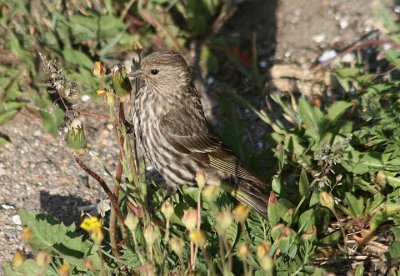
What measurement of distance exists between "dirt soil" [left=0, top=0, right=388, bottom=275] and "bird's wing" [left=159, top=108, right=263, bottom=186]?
0.59 meters

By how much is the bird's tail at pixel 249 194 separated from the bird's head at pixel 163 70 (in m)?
0.73

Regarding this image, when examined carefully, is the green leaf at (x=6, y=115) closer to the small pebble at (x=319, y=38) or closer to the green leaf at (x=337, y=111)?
the green leaf at (x=337, y=111)

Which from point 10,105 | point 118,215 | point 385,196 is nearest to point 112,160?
point 10,105

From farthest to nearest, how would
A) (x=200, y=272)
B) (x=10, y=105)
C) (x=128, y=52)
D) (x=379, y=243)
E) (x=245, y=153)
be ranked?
(x=128, y=52) < (x=10, y=105) < (x=245, y=153) < (x=379, y=243) < (x=200, y=272)

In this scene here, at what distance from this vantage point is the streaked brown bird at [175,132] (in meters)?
5.18

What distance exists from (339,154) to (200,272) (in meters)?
0.92

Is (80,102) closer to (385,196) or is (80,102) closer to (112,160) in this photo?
(112,160)

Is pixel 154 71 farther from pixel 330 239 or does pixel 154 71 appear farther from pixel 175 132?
pixel 330 239

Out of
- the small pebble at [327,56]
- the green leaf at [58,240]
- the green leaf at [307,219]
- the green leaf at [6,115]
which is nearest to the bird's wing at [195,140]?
the green leaf at [307,219]

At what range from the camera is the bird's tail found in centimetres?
485

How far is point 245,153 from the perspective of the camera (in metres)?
5.48

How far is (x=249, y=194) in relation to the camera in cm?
496

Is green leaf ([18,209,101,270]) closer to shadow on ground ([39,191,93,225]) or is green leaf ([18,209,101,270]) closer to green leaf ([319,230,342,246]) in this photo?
shadow on ground ([39,191,93,225])

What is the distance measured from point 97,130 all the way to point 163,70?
0.90 meters
